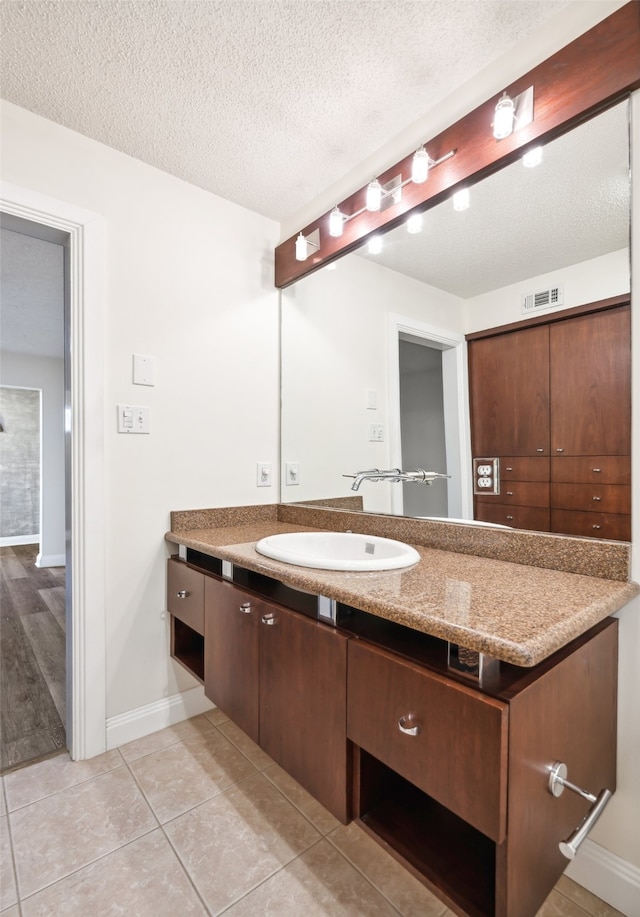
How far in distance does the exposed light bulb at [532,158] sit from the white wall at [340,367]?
16.5 inches

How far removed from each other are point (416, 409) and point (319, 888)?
143 cm

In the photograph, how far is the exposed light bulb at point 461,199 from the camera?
140cm

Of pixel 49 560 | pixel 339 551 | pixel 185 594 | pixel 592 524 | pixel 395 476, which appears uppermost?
pixel 395 476

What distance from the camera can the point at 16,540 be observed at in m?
5.79

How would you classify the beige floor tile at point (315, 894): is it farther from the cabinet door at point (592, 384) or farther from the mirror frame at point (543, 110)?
the mirror frame at point (543, 110)

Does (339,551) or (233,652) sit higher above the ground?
(339,551)

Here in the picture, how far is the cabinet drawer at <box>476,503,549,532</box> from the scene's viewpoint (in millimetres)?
1239

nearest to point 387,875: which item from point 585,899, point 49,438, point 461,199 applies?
point 585,899

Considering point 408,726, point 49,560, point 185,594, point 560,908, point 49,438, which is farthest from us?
point 49,438

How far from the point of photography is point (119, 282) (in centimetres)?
170

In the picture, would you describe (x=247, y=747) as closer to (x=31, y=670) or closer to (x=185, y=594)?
(x=185, y=594)

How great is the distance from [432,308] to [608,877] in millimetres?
1672

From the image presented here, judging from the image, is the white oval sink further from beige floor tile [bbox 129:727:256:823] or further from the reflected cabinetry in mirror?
beige floor tile [bbox 129:727:256:823]

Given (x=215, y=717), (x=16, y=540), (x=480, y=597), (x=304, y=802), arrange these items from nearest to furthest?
(x=480, y=597) < (x=304, y=802) < (x=215, y=717) < (x=16, y=540)
